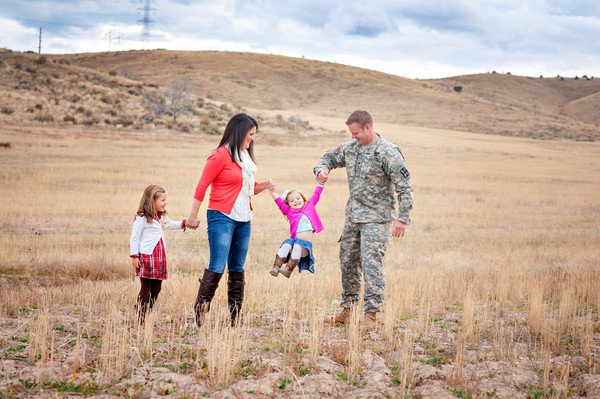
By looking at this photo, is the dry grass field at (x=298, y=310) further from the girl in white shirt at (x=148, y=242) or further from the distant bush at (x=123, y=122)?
the distant bush at (x=123, y=122)

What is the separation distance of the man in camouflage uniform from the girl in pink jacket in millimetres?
442

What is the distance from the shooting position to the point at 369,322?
623cm

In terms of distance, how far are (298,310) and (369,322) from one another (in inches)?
44.4

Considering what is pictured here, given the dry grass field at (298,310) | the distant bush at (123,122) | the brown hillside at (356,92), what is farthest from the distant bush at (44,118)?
the brown hillside at (356,92)

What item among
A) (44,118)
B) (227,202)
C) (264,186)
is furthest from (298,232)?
(44,118)

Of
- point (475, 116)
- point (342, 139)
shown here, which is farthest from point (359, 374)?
point (475, 116)

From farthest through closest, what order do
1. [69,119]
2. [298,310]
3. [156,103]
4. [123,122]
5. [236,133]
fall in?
[156,103]
[123,122]
[69,119]
[298,310]
[236,133]

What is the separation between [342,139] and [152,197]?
42.5 meters

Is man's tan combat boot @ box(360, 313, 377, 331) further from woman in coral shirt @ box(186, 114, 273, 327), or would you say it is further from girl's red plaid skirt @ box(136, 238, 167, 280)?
girl's red plaid skirt @ box(136, 238, 167, 280)

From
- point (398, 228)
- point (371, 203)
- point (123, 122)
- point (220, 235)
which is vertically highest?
point (123, 122)

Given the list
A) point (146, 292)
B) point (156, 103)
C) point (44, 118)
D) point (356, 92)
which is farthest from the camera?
point (356, 92)

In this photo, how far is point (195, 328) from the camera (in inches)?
235

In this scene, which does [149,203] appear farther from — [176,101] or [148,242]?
[176,101]

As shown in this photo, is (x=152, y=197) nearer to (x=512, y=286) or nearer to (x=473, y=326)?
(x=473, y=326)
